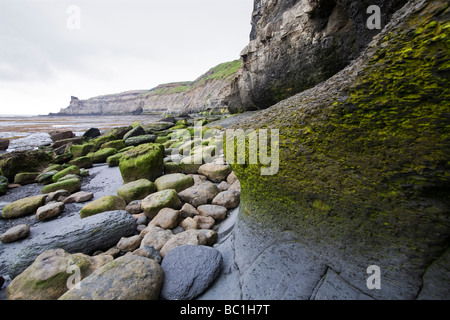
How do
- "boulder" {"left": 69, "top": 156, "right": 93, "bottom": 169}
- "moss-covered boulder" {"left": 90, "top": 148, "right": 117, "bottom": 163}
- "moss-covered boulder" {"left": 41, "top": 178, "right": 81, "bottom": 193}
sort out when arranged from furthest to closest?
"moss-covered boulder" {"left": 90, "top": 148, "right": 117, "bottom": 163}, "boulder" {"left": 69, "top": 156, "right": 93, "bottom": 169}, "moss-covered boulder" {"left": 41, "top": 178, "right": 81, "bottom": 193}

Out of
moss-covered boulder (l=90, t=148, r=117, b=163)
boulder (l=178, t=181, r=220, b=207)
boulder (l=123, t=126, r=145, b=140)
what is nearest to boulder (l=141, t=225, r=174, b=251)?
boulder (l=178, t=181, r=220, b=207)

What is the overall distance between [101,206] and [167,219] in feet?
4.41

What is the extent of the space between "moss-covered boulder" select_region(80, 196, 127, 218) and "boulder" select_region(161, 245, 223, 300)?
194cm

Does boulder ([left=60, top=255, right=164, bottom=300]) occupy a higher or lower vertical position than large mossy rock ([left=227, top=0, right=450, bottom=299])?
lower

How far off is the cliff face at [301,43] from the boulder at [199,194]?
13.1 ft

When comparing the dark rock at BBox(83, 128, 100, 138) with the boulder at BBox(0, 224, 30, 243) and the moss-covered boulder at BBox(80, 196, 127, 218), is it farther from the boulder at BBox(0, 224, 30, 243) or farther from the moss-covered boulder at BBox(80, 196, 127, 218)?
the moss-covered boulder at BBox(80, 196, 127, 218)

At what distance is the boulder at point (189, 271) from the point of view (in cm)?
161

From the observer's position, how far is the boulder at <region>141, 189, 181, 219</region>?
3121 millimetres

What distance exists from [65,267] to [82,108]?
12645 cm

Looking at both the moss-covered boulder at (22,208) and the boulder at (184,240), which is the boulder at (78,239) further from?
the moss-covered boulder at (22,208)

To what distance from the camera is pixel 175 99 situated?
67.3 metres

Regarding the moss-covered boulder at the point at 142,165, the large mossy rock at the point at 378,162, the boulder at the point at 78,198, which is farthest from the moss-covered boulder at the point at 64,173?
the large mossy rock at the point at 378,162

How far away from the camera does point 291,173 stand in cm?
150
